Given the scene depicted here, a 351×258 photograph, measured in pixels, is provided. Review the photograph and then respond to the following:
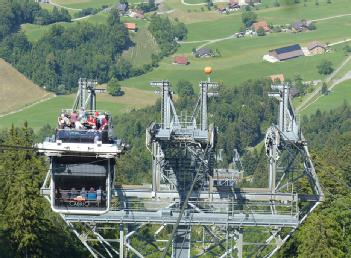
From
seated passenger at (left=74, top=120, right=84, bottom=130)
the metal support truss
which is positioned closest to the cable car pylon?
seated passenger at (left=74, top=120, right=84, bottom=130)

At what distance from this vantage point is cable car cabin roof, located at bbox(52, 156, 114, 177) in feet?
194

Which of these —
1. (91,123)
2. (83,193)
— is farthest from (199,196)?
(91,123)

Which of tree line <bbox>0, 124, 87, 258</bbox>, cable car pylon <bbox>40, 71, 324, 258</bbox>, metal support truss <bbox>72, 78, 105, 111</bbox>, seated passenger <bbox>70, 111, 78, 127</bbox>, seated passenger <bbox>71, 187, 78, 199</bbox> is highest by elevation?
seated passenger <bbox>70, 111, 78, 127</bbox>

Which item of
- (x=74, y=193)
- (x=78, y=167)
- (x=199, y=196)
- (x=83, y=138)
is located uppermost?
(x=83, y=138)

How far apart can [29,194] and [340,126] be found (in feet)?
366

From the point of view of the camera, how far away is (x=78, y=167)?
194ft

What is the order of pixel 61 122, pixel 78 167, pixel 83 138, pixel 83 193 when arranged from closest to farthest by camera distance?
pixel 83 138, pixel 61 122, pixel 83 193, pixel 78 167

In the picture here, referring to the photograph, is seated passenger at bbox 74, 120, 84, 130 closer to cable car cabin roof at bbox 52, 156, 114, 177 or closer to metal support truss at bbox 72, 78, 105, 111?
cable car cabin roof at bbox 52, 156, 114, 177

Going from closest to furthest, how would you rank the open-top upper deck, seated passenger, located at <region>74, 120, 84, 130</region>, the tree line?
1. the open-top upper deck
2. seated passenger, located at <region>74, 120, 84, 130</region>
3. the tree line

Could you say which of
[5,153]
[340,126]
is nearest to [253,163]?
[340,126]

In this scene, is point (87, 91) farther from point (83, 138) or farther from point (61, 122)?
point (83, 138)

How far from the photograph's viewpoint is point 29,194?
261 feet

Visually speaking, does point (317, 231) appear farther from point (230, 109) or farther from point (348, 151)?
point (230, 109)

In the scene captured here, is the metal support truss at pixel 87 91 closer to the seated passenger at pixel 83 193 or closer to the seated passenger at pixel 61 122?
the seated passenger at pixel 61 122
